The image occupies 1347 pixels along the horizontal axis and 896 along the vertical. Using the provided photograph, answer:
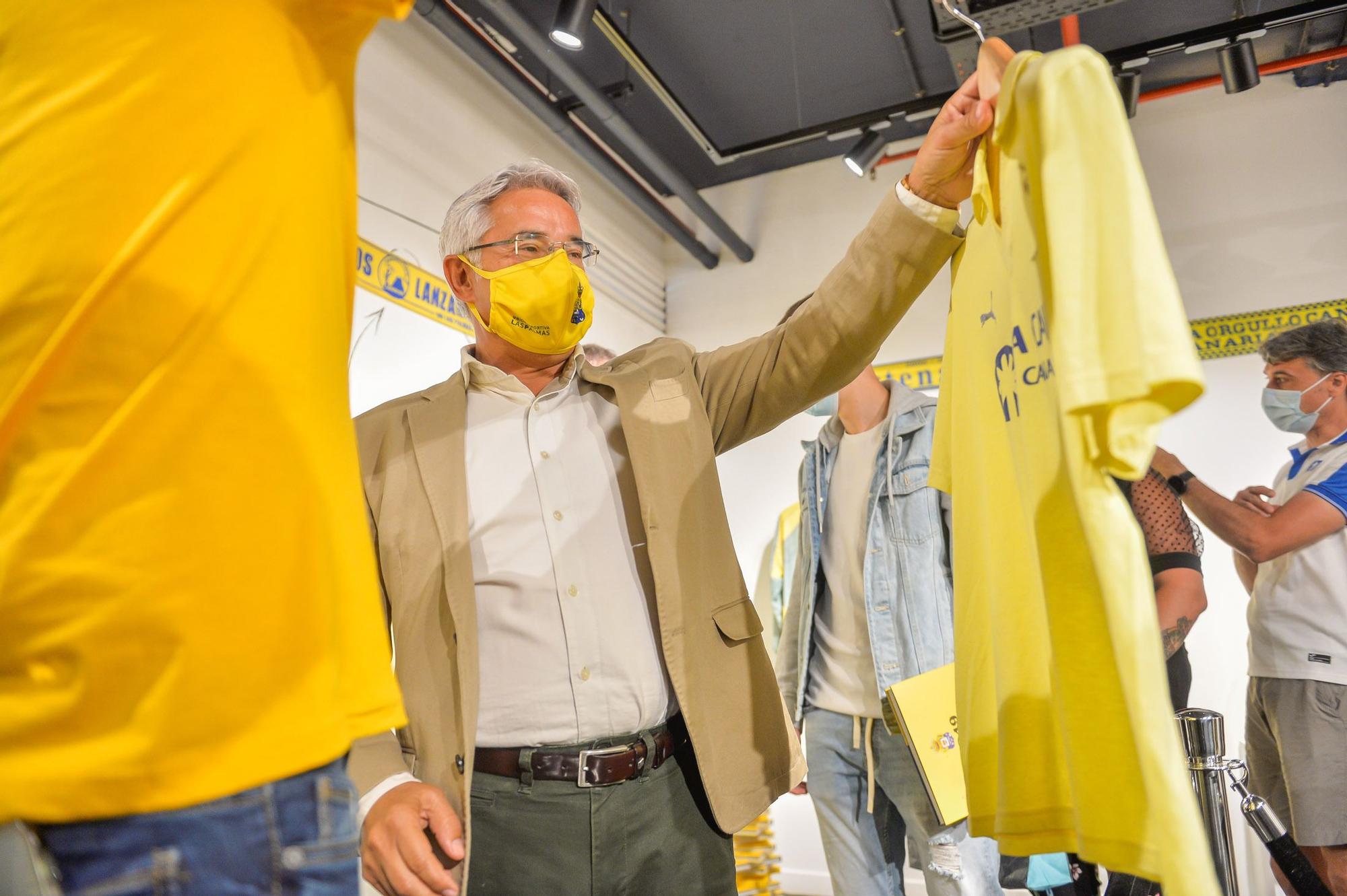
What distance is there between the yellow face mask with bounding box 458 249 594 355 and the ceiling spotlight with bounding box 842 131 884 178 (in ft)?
10.4

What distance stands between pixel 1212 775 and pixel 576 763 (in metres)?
1.28

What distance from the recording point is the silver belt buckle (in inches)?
52.2

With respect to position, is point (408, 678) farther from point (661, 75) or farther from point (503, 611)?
point (661, 75)

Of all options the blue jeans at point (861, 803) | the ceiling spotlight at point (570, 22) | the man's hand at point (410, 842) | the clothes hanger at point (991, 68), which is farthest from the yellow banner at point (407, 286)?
the clothes hanger at point (991, 68)

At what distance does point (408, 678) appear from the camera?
1.44 meters

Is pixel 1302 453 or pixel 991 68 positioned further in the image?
pixel 1302 453

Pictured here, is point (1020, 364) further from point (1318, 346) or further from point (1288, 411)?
point (1288, 411)

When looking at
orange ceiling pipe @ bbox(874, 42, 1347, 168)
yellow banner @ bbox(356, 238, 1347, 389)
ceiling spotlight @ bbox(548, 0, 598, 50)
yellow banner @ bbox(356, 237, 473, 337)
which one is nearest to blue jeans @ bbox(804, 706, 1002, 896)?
yellow banner @ bbox(356, 238, 1347, 389)

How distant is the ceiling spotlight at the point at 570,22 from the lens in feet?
10.9

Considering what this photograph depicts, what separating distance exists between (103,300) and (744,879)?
14.7ft

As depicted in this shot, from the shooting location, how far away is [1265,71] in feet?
15.7

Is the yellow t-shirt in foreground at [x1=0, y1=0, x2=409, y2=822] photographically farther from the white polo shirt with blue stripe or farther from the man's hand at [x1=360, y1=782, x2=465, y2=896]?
the white polo shirt with blue stripe

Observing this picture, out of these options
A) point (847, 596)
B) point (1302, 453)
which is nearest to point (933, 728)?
point (847, 596)

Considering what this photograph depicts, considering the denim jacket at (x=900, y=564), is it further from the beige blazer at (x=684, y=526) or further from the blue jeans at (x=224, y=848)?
the blue jeans at (x=224, y=848)
